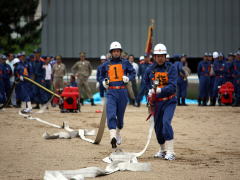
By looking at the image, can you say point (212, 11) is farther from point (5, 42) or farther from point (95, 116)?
point (95, 116)

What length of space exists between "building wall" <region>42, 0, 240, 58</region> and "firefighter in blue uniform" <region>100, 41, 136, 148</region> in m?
26.6

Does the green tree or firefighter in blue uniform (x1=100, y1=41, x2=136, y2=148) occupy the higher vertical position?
the green tree

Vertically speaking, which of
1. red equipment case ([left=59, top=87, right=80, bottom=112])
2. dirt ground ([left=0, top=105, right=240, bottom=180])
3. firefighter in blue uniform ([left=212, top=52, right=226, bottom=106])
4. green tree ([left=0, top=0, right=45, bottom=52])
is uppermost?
green tree ([left=0, top=0, right=45, bottom=52])

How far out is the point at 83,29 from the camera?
3997cm

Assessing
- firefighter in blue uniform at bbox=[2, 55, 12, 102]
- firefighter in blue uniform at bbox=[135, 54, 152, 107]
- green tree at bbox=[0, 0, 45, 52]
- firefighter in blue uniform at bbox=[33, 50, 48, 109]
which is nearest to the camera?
firefighter in blue uniform at bbox=[2, 55, 12, 102]

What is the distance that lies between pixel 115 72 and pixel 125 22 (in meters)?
27.2

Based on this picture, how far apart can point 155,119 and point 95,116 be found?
935cm

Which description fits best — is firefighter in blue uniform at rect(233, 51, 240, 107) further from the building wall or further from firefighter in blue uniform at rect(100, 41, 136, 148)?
the building wall

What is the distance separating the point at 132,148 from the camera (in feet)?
41.2

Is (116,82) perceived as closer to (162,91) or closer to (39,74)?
(162,91)

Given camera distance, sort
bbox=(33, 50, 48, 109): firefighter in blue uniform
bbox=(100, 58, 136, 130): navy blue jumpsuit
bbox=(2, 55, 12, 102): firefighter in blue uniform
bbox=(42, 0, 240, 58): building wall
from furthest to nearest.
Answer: bbox=(42, 0, 240, 58): building wall → bbox=(33, 50, 48, 109): firefighter in blue uniform → bbox=(2, 55, 12, 102): firefighter in blue uniform → bbox=(100, 58, 136, 130): navy blue jumpsuit

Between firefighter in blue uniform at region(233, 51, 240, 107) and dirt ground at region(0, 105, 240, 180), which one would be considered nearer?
dirt ground at region(0, 105, 240, 180)

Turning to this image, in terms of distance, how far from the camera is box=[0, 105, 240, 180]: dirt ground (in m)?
9.50

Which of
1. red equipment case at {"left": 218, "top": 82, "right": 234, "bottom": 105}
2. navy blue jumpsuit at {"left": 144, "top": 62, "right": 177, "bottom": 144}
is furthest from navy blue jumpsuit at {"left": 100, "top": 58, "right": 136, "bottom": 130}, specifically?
red equipment case at {"left": 218, "top": 82, "right": 234, "bottom": 105}
